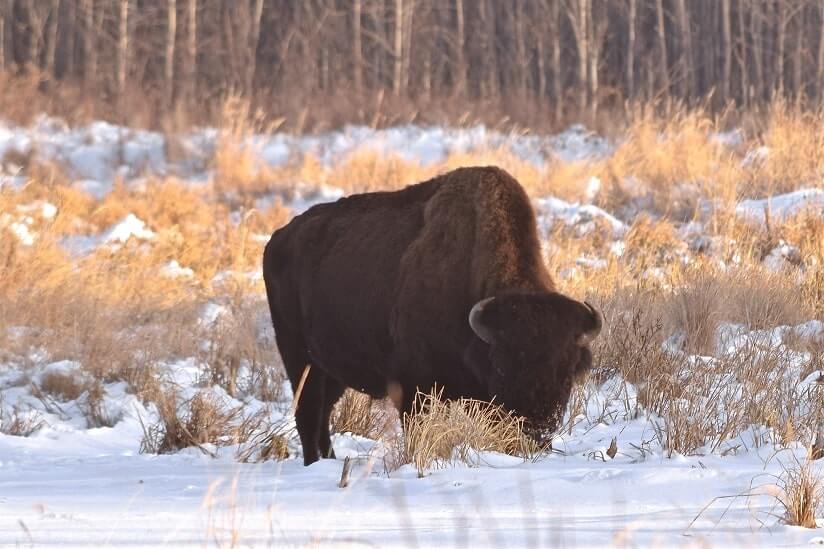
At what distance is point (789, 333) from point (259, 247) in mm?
8439

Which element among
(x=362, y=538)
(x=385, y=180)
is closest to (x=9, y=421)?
(x=362, y=538)

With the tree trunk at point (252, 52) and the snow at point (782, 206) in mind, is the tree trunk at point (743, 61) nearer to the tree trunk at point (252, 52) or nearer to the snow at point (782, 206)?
the tree trunk at point (252, 52)

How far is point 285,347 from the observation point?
8.37 meters

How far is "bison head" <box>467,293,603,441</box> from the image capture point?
602cm

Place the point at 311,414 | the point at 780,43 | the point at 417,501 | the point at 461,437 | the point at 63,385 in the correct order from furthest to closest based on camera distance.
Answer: the point at 780,43
the point at 63,385
the point at 311,414
the point at 461,437
the point at 417,501

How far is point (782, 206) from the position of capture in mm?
14430

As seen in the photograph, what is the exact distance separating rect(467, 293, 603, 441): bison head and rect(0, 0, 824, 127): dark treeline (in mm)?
26240

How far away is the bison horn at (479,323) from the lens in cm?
623

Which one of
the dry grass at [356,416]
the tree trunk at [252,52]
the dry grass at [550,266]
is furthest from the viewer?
the tree trunk at [252,52]

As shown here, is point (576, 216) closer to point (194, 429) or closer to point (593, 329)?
point (194, 429)

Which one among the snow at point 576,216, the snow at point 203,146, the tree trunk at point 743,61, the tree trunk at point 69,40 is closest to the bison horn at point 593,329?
the snow at point 576,216

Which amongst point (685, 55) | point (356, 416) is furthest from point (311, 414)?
point (685, 55)

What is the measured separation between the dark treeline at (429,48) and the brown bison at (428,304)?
24403mm

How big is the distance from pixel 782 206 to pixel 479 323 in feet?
30.0
